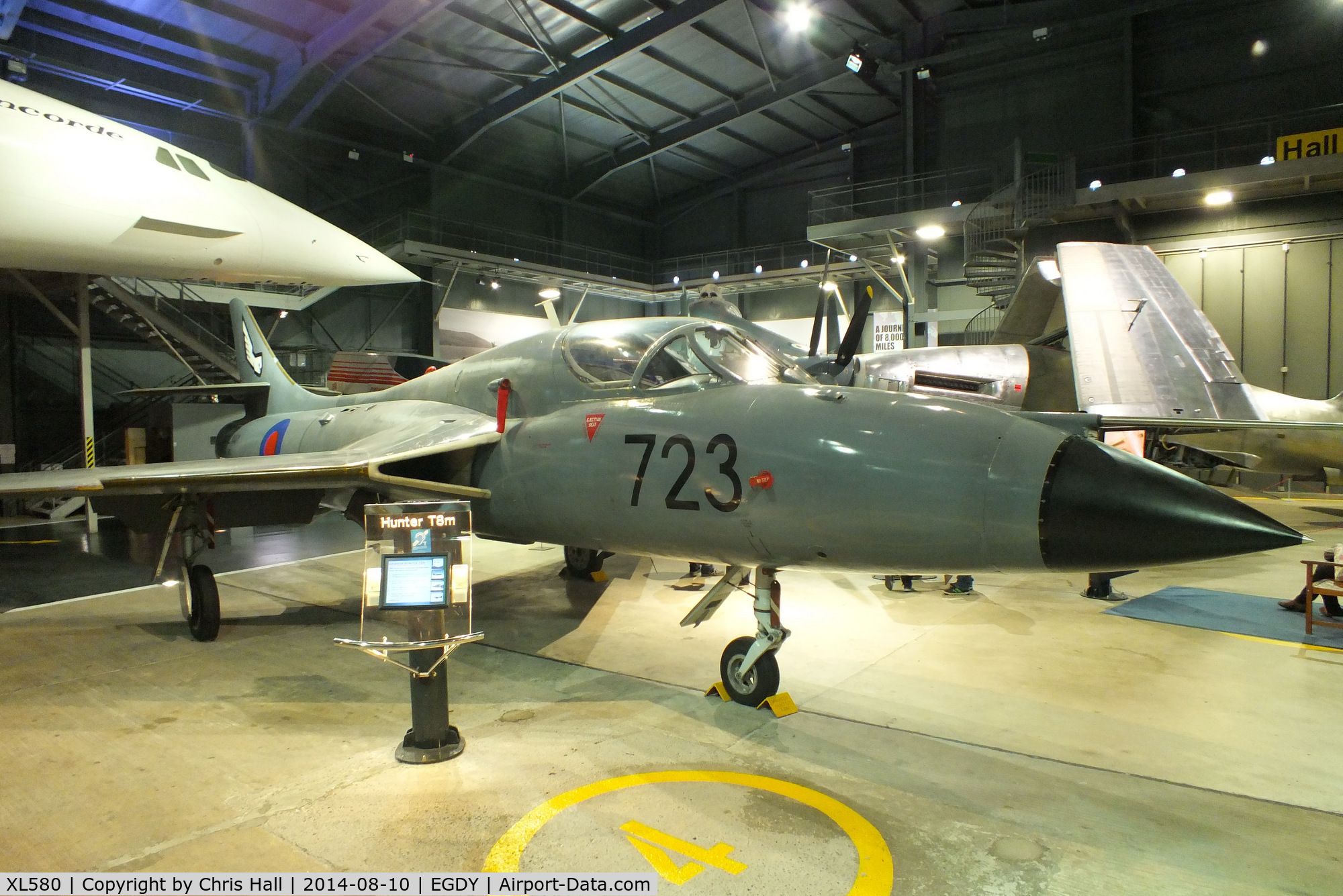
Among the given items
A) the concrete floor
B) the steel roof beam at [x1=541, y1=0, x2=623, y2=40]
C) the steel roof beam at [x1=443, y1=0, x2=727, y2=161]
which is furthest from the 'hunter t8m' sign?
the steel roof beam at [x1=541, y1=0, x2=623, y2=40]

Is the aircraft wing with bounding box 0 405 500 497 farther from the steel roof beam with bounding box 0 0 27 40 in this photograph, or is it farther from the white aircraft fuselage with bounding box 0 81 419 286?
the steel roof beam with bounding box 0 0 27 40

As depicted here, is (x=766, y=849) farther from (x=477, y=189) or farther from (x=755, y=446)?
(x=477, y=189)

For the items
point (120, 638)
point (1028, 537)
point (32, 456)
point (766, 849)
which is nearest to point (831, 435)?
point (1028, 537)

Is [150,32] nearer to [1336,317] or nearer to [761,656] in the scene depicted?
[761,656]

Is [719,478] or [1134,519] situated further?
[719,478]

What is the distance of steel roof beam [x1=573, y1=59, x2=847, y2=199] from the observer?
24.6 m

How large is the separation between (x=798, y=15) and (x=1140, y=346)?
15.4 meters

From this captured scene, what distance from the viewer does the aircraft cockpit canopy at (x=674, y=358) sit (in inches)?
203

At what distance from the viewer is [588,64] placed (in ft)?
71.0

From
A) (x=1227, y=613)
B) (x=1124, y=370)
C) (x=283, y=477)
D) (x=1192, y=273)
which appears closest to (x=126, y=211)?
(x=283, y=477)

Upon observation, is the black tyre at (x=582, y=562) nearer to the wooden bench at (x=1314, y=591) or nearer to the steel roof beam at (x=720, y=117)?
the wooden bench at (x=1314, y=591)

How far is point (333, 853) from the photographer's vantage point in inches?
124

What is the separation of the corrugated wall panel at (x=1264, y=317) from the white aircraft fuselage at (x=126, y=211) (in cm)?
2218

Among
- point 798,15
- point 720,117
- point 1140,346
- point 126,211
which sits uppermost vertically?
point 720,117
